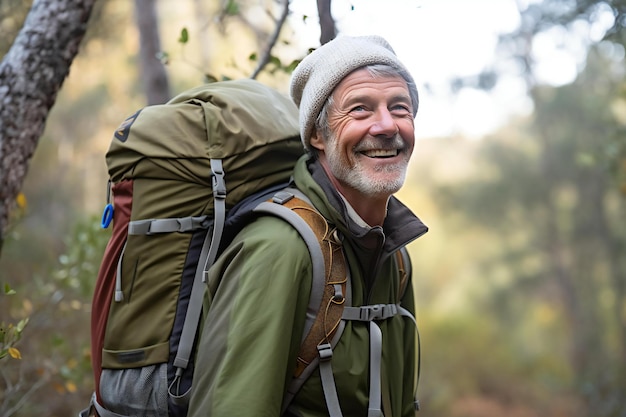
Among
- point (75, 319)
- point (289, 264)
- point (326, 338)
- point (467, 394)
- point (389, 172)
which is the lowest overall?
point (467, 394)

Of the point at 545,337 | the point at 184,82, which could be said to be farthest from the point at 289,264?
the point at 545,337

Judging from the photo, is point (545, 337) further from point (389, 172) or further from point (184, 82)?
point (389, 172)

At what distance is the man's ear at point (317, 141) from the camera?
239cm

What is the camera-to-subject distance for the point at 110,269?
221 cm

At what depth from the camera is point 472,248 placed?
21.8 metres

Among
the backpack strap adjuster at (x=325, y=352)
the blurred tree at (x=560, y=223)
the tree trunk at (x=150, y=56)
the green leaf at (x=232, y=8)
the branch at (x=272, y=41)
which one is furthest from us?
the blurred tree at (x=560, y=223)

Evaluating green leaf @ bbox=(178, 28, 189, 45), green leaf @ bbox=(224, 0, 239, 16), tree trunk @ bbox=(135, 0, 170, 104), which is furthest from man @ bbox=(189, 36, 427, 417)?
tree trunk @ bbox=(135, 0, 170, 104)

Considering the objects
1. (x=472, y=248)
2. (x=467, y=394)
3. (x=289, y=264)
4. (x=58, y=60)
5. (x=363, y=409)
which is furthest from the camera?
(x=472, y=248)

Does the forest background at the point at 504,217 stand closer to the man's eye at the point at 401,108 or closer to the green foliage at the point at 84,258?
the green foliage at the point at 84,258

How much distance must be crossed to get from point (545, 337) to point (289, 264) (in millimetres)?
21379

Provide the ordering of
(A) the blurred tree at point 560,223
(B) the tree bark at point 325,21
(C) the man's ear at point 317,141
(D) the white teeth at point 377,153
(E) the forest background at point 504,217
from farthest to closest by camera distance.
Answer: (A) the blurred tree at point 560,223, (E) the forest background at point 504,217, (B) the tree bark at point 325,21, (C) the man's ear at point 317,141, (D) the white teeth at point 377,153

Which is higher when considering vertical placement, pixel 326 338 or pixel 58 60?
pixel 58 60

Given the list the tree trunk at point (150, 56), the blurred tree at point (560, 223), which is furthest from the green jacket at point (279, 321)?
the blurred tree at point (560, 223)

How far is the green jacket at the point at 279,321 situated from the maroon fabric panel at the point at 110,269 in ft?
1.15
